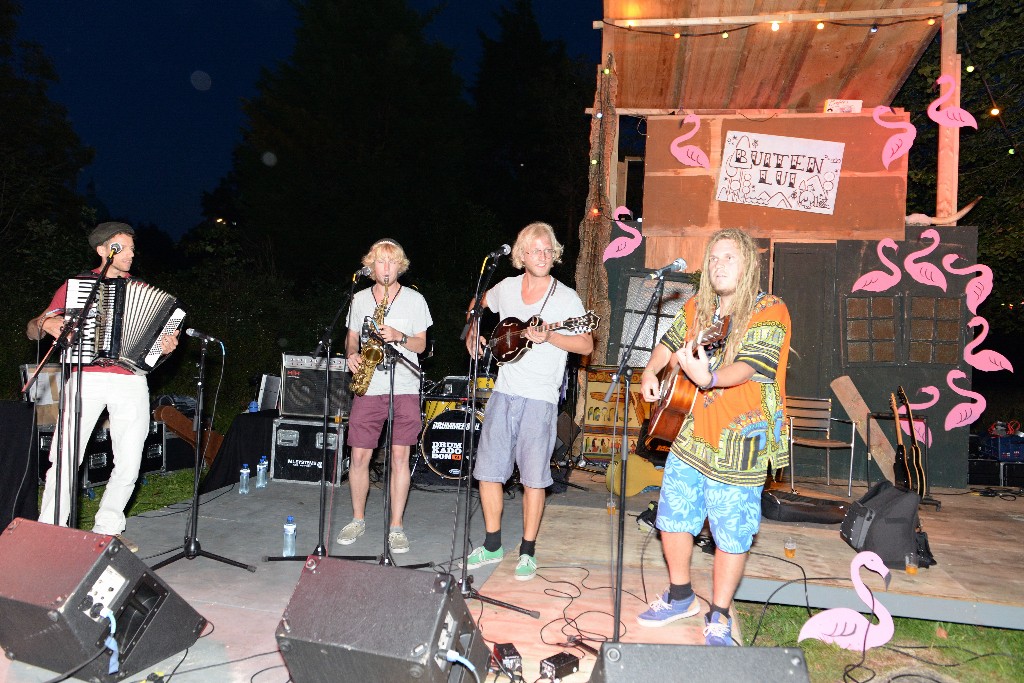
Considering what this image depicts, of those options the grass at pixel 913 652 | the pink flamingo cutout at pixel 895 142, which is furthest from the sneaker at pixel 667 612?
the pink flamingo cutout at pixel 895 142

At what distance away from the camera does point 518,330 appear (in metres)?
4.32

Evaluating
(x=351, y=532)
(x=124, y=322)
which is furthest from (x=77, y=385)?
(x=351, y=532)

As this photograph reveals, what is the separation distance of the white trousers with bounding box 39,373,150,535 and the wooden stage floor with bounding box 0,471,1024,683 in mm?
392

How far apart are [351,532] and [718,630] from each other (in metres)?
2.75

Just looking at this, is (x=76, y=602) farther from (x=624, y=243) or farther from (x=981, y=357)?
(x=981, y=357)

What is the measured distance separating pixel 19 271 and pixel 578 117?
1675 centimetres

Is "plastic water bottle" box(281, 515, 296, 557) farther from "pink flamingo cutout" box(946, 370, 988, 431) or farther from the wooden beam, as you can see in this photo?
"pink flamingo cutout" box(946, 370, 988, 431)

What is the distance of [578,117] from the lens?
945 inches

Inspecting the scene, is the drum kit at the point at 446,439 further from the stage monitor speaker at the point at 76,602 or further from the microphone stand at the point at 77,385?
the stage monitor speaker at the point at 76,602

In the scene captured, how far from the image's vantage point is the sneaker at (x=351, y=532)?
5.19m

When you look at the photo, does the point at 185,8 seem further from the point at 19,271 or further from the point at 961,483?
the point at 961,483

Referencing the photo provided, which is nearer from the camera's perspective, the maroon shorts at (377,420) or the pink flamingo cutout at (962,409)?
the maroon shorts at (377,420)

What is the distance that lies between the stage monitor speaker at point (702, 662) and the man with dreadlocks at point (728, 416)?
963 mm

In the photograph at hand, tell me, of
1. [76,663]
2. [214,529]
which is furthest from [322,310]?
[76,663]
